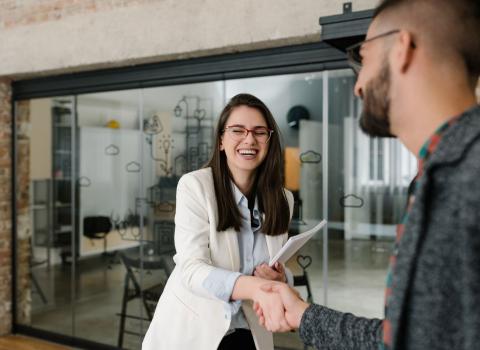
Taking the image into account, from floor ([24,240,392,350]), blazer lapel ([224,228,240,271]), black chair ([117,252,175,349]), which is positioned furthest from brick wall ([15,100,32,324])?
blazer lapel ([224,228,240,271])

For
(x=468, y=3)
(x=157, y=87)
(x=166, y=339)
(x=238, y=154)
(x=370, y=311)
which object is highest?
(x=157, y=87)

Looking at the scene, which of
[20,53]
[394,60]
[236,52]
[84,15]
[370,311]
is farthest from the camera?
[20,53]

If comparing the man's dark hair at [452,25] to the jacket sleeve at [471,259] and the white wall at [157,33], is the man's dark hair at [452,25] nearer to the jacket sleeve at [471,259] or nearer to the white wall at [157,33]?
the jacket sleeve at [471,259]

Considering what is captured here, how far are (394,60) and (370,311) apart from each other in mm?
2772

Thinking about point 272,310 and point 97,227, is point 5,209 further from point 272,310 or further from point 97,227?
point 272,310

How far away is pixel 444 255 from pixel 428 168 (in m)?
0.14

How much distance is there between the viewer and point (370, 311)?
134 inches

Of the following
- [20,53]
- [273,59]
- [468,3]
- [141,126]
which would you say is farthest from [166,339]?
[20,53]

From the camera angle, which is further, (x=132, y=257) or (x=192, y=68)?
(x=132, y=257)

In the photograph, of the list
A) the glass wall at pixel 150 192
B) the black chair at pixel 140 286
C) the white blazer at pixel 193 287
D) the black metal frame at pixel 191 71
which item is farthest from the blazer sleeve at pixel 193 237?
the black chair at pixel 140 286

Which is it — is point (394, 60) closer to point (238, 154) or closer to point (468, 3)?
point (468, 3)

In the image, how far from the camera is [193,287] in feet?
6.07

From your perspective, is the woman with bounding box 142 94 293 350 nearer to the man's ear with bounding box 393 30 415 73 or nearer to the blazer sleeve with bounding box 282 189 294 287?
the blazer sleeve with bounding box 282 189 294 287

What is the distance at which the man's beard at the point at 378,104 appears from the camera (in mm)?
986
